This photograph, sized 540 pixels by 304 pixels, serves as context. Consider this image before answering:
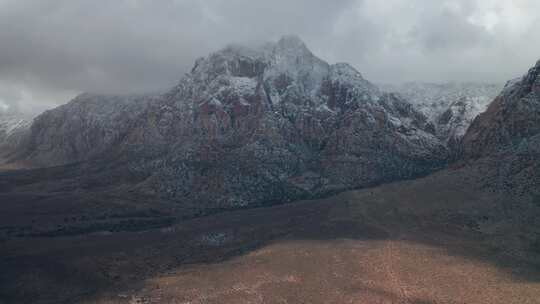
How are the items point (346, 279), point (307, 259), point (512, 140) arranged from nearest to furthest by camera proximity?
point (346, 279) → point (307, 259) → point (512, 140)

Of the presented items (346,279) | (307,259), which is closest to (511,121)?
(307,259)

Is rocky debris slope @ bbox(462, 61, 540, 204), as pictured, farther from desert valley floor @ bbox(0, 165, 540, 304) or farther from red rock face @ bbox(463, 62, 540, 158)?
desert valley floor @ bbox(0, 165, 540, 304)

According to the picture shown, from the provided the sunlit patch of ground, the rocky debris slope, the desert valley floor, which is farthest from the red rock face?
the sunlit patch of ground

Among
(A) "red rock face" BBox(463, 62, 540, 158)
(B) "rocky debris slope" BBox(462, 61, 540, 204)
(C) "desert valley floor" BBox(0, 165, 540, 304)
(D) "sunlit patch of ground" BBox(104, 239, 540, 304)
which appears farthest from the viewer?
(A) "red rock face" BBox(463, 62, 540, 158)

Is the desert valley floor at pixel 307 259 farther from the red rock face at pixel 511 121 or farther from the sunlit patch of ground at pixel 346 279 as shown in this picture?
the red rock face at pixel 511 121

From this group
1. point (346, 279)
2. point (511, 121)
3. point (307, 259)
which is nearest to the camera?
point (346, 279)

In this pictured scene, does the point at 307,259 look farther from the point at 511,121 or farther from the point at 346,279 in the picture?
the point at 511,121

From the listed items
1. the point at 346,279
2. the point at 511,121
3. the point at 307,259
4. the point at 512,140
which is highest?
the point at 511,121

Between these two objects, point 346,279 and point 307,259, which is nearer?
point 346,279

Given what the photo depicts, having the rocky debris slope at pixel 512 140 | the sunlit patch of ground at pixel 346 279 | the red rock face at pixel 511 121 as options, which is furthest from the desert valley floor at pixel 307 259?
the red rock face at pixel 511 121

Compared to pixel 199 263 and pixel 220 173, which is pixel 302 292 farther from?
pixel 220 173

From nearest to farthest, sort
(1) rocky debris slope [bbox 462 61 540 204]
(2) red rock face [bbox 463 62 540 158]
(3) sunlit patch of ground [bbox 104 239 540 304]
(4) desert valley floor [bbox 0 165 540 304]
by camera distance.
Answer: (3) sunlit patch of ground [bbox 104 239 540 304] → (4) desert valley floor [bbox 0 165 540 304] → (1) rocky debris slope [bbox 462 61 540 204] → (2) red rock face [bbox 463 62 540 158]

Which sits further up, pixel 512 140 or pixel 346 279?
pixel 512 140
